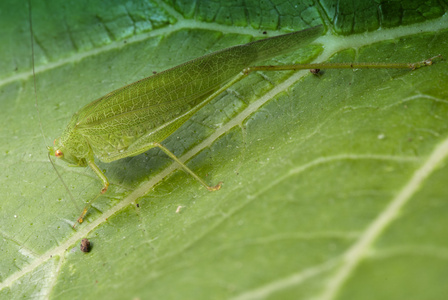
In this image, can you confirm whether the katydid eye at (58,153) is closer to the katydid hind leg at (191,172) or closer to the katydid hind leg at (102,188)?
the katydid hind leg at (102,188)

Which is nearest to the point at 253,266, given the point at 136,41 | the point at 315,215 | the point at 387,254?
the point at 315,215

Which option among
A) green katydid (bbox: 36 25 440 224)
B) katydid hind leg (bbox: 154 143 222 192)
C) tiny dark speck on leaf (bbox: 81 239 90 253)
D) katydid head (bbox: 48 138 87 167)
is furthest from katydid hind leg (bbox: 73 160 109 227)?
katydid hind leg (bbox: 154 143 222 192)

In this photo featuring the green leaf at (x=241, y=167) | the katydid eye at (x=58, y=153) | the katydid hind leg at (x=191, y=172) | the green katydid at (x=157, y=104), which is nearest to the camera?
the green leaf at (x=241, y=167)

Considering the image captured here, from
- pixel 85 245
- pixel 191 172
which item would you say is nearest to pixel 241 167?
pixel 191 172

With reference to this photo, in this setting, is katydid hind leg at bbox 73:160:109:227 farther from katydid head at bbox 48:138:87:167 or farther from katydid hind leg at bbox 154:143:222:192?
katydid hind leg at bbox 154:143:222:192

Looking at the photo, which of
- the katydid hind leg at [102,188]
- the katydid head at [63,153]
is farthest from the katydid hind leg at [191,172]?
the katydid head at [63,153]

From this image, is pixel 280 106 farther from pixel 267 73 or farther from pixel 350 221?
pixel 350 221
